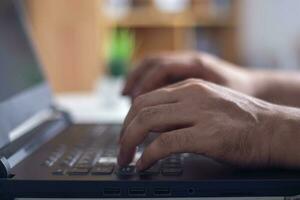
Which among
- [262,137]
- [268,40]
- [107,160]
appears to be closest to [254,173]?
[262,137]

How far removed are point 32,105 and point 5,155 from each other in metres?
0.24

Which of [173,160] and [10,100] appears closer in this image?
[173,160]

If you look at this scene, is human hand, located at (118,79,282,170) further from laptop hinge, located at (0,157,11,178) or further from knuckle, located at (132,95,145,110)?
laptop hinge, located at (0,157,11,178)

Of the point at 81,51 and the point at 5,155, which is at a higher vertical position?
the point at 5,155

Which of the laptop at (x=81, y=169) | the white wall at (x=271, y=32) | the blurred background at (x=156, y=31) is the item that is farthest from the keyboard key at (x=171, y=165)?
the white wall at (x=271, y=32)

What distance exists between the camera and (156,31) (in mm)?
2889

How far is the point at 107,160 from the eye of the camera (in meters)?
0.53

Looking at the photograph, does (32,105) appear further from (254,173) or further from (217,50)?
(217,50)

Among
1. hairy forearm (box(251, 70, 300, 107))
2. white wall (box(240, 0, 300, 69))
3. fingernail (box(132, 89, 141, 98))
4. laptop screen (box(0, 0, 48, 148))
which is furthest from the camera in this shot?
white wall (box(240, 0, 300, 69))

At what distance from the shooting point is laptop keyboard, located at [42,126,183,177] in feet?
1.54

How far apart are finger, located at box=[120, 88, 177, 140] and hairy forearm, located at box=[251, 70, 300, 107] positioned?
1.42ft

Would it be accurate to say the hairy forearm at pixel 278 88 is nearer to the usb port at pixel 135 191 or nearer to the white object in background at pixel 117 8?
the usb port at pixel 135 191

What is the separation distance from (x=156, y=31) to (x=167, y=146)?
96.4 inches

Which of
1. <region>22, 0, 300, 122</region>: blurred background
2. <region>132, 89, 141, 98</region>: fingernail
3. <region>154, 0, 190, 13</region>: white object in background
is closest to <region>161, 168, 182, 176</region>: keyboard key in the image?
<region>132, 89, 141, 98</region>: fingernail
